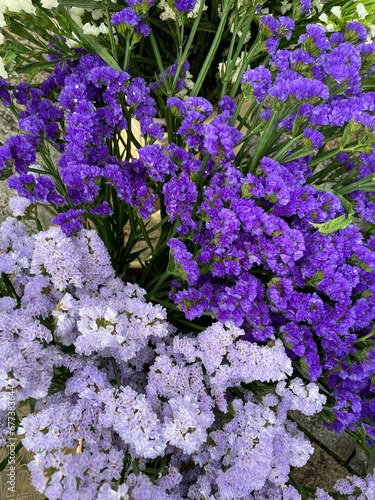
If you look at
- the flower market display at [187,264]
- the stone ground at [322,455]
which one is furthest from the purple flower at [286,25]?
the stone ground at [322,455]

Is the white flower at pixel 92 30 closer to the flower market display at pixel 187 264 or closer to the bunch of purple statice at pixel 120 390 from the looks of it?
the flower market display at pixel 187 264

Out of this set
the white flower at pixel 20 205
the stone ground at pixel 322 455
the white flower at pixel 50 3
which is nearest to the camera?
the white flower at pixel 50 3

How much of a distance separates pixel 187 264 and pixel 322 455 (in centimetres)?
74

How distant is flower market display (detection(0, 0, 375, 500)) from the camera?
425 millimetres

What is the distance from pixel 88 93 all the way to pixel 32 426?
0.44 m

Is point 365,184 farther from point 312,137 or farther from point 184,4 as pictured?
point 184,4

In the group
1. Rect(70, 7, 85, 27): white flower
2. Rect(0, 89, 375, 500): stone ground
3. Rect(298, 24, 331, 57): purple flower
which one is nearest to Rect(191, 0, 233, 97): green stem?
Rect(298, 24, 331, 57): purple flower

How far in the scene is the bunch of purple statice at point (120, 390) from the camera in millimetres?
415

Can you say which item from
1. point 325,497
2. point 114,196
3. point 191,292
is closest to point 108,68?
point 114,196

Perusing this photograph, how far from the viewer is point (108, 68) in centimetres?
44

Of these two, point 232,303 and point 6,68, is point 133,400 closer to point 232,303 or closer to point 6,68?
point 232,303

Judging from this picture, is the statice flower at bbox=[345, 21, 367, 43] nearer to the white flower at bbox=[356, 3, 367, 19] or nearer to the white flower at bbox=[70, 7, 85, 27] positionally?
the white flower at bbox=[356, 3, 367, 19]

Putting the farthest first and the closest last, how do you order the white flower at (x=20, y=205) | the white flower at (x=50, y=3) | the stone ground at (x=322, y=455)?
the stone ground at (x=322, y=455)
the white flower at (x=20, y=205)
the white flower at (x=50, y=3)

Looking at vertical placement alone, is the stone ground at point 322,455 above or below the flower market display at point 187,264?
below
